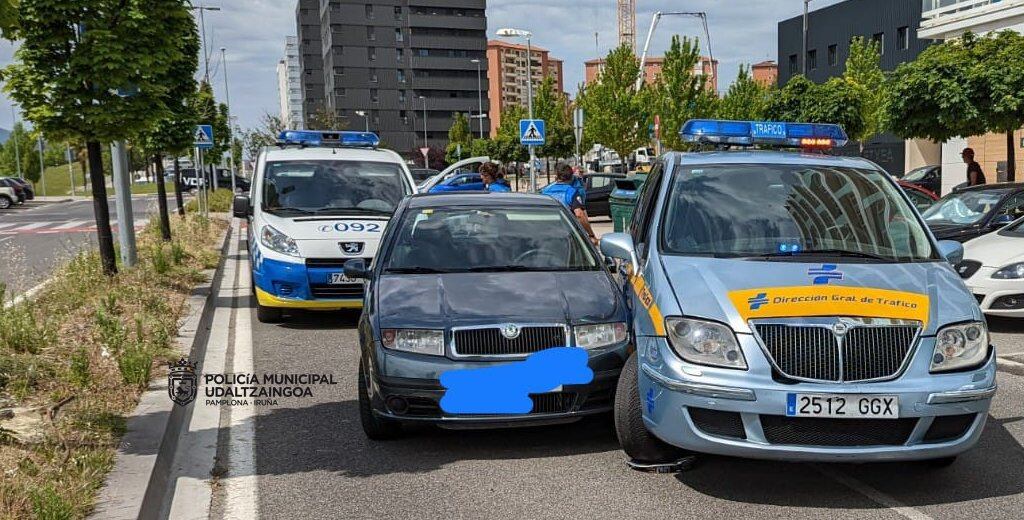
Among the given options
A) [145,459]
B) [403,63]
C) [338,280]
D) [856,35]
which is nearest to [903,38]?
[856,35]

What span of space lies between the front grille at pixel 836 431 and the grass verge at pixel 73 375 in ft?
10.1

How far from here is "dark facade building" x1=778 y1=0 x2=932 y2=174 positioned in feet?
137

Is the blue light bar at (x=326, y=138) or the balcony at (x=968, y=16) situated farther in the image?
the balcony at (x=968, y=16)

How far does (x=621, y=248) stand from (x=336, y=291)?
457cm

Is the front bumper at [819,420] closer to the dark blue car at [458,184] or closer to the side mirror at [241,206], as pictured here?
the side mirror at [241,206]

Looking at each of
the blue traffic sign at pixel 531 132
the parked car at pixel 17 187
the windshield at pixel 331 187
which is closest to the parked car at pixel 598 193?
the blue traffic sign at pixel 531 132

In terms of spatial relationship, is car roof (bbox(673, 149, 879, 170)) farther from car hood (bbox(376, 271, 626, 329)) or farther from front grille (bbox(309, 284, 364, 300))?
front grille (bbox(309, 284, 364, 300))

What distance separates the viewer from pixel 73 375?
6039 millimetres

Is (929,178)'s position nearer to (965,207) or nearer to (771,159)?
(965,207)

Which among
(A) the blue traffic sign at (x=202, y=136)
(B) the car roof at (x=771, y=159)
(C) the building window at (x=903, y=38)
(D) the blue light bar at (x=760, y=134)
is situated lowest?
(B) the car roof at (x=771, y=159)

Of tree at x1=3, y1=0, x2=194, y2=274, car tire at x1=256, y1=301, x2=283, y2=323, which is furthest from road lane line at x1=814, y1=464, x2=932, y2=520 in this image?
tree at x1=3, y1=0, x2=194, y2=274

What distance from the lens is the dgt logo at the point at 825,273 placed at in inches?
175

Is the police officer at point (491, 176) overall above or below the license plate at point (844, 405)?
above

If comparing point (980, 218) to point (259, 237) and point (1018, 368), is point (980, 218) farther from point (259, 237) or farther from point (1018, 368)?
point (259, 237)
